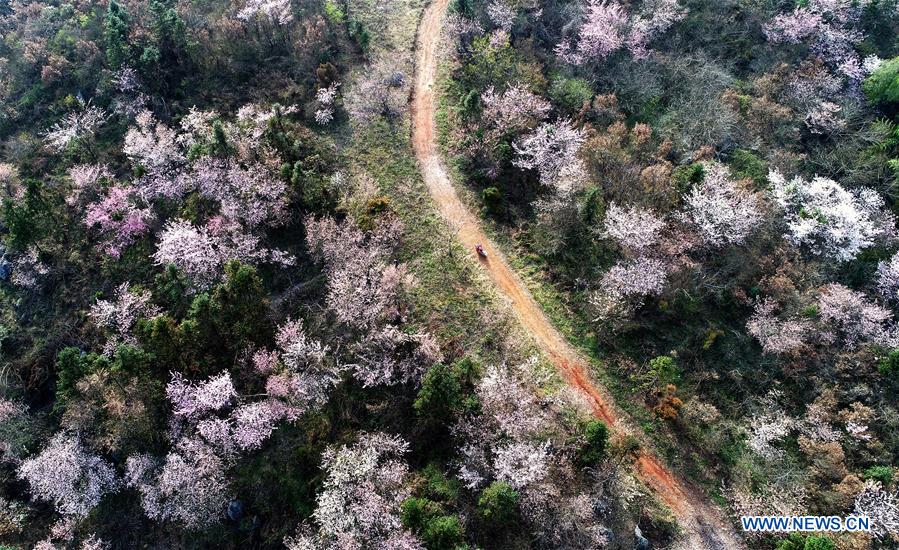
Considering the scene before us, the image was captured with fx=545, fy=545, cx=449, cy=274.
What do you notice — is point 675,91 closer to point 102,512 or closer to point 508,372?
point 508,372

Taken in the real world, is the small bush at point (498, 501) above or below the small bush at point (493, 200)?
below

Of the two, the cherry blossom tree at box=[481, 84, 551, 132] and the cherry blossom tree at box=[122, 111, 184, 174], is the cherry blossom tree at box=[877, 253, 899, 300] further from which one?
the cherry blossom tree at box=[122, 111, 184, 174]

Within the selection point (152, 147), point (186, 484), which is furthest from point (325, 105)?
point (186, 484)

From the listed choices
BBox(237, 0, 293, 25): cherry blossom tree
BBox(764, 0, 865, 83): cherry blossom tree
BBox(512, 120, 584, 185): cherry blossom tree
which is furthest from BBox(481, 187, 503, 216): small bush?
BBox(764, 0, 865, 83): cherry blossom tree

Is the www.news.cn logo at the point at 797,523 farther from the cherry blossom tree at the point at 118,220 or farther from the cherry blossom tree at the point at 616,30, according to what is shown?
the cherry blossom tree at the point at 118,220

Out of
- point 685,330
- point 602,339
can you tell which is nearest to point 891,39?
point 685,330

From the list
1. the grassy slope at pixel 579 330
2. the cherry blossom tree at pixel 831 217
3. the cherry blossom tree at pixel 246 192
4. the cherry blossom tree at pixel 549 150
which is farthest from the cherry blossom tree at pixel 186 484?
the cherry blossom tree at pixel 831 217
